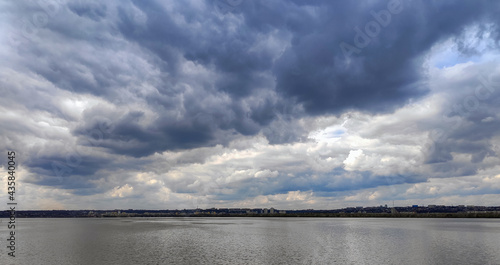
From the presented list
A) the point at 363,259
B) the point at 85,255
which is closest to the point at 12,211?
the point at 85,255

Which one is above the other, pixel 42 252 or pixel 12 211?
pixel 12 211

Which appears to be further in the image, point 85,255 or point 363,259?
point 85,255

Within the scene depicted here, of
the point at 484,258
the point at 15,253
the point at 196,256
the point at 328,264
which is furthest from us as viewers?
the point at 15,253

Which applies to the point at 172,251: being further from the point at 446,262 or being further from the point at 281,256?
the point at 446,262

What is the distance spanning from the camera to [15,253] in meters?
74.4

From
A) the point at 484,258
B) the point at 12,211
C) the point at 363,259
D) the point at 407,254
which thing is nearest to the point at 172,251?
the point at 12,211

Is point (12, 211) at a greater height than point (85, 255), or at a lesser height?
greater

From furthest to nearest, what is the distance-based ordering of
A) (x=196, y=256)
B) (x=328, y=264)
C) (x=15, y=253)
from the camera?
→ (x=15, y=253), (x=196, y=256), (x=328, y=264)

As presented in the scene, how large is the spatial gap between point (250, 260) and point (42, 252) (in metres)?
48.1

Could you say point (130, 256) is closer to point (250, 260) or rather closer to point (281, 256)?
point (250, 260)

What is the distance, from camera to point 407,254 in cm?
7056

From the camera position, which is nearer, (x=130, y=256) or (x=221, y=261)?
(x=221, y=261)

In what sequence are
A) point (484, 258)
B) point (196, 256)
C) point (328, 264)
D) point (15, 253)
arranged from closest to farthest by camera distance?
point (328, 264) → point (484, 258) → point (196, 256) → point (15, 253)

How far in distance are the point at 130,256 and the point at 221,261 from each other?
20.0 meters
